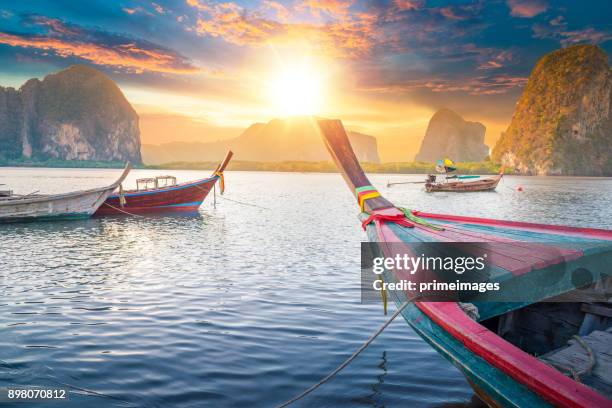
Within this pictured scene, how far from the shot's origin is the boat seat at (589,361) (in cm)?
355

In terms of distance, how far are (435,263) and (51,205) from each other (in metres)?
23.6

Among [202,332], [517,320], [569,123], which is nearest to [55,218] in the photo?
[202,332]

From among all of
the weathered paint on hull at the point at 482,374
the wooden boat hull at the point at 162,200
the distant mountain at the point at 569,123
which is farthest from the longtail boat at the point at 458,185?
the distant mountain at the point at 569,123

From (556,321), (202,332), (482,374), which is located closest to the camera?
(482,374)

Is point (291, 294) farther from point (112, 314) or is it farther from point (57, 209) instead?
point (57, 209)

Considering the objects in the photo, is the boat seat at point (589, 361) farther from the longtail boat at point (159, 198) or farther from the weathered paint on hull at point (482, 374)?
the longtail boat at point (159, 198)

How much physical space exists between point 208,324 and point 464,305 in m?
5.39

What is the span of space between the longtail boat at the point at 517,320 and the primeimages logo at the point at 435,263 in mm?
176

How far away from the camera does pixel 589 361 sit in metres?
3.77

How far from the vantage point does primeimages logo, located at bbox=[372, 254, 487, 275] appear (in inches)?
195

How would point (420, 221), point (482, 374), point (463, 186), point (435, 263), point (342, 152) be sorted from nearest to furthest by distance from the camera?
point (482, 374) → point (435, 263) → point (420, 221) → point (342, 152) → point (463, 186)

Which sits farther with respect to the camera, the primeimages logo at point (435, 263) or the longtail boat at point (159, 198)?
the longtail boat at point (159, 198)

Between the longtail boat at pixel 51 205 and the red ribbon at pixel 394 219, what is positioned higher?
the red ribbon at pixel 394 219

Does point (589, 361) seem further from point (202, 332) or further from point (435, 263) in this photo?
point (202, 332)
